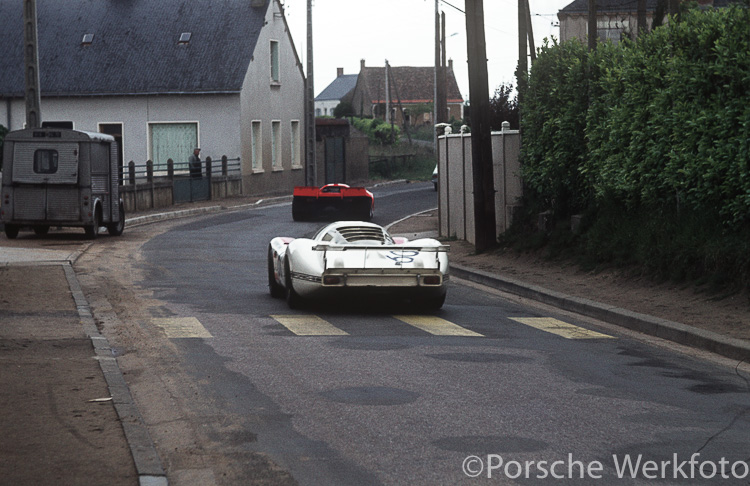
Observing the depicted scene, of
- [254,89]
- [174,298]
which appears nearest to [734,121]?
[174,298]

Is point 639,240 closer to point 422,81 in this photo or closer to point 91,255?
point 91,255

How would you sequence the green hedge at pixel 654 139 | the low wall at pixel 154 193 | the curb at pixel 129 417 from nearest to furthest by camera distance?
the curb at pixel 129 417 → the green hedge at pixel 654 139 → the low wall at pixel 154 193

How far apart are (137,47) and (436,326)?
38060 millimetres

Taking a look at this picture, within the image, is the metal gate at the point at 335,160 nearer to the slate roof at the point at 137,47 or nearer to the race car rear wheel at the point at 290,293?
the slate roof at the point at 137,47

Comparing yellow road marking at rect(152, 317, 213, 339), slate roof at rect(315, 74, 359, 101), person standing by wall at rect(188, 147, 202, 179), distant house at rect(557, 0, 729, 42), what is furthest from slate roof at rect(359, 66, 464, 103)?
yellow road marking at rect(152, 317, 213, 339)

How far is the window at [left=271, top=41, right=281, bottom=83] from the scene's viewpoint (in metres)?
49.2

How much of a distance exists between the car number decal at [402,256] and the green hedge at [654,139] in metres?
3.65

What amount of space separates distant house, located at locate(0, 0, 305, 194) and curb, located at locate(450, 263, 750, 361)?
3013 cm

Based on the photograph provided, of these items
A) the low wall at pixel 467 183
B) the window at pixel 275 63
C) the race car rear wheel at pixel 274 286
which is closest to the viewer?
the race car rear wheel at pixel 274 286

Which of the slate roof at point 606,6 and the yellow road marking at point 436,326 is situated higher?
the slate roof at point 606,6

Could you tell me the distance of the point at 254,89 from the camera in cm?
4694

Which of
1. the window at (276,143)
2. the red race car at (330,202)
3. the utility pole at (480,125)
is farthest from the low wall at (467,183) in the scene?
the window at (276,143)

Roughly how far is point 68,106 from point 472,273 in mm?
33341

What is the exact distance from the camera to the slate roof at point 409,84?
423ft
